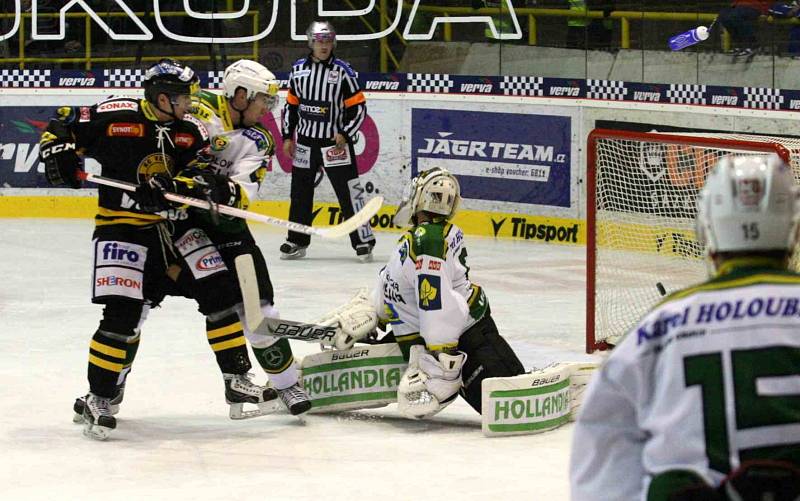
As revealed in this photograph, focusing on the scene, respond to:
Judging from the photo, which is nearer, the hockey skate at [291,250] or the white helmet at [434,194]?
the white helmet at [434,194]

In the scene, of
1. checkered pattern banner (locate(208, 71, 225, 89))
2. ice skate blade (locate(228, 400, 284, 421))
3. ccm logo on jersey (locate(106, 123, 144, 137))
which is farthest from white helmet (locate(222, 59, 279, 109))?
checkered pattern banner (locate(208, 71, 225, 89))

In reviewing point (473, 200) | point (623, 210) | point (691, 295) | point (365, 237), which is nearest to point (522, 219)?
point (473, 200)

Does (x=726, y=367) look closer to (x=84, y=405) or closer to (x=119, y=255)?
(x=119, y=255)

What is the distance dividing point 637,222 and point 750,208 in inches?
216

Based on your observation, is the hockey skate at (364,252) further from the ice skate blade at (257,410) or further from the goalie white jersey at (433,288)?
the goalie white jersey at (433,288)

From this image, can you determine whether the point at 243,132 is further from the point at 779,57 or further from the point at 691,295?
the point at 779,57

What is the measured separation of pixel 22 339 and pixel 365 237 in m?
3.12

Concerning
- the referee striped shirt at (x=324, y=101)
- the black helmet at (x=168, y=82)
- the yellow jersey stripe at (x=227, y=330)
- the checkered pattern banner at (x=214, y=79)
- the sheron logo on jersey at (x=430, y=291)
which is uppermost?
the checkered pattern banner at (x=214, y=79)

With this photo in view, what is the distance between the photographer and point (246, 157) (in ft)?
17.0

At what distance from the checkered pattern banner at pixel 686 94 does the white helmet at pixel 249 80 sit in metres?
5.49

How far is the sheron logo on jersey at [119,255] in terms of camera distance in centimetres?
490

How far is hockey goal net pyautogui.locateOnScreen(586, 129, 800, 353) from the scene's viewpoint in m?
6.91

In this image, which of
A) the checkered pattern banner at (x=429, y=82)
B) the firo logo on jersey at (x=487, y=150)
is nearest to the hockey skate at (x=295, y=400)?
the firo logo on jersey at (x=487, y=150)

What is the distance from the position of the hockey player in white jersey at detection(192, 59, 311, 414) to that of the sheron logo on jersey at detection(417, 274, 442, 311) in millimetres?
538
